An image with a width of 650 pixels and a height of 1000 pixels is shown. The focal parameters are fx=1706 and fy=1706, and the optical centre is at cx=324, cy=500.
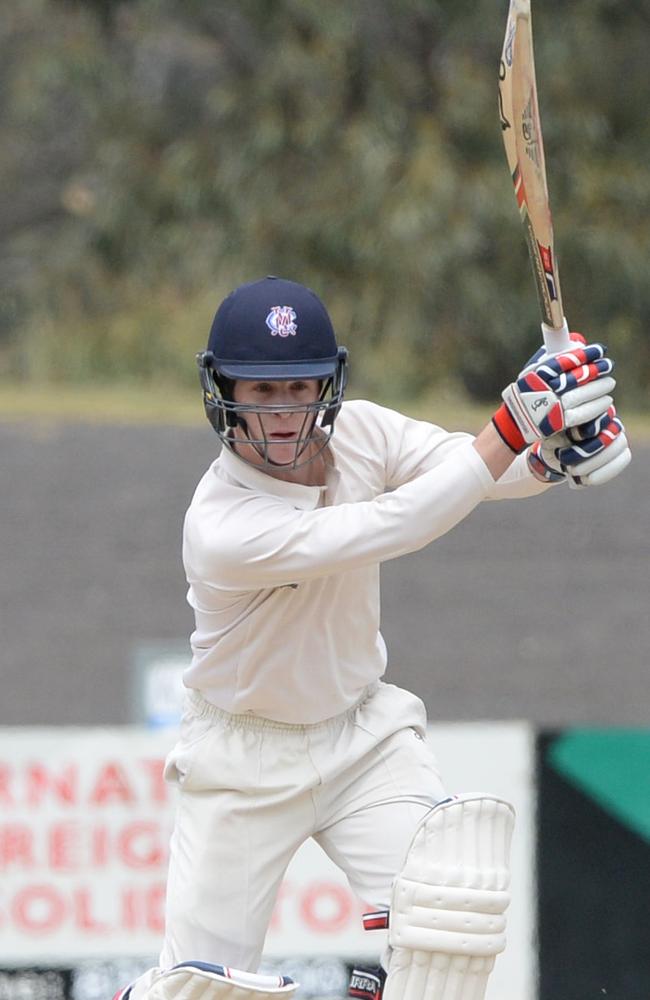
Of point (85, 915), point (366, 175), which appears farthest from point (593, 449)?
point (366, 175)

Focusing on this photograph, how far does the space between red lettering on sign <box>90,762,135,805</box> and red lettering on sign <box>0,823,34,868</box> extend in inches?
8.4

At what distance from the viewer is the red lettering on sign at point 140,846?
4.82 metres

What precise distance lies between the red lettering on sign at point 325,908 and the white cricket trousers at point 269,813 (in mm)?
1686

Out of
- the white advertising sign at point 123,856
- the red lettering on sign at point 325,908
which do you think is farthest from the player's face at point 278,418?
the red lettering on sign at point 325,908

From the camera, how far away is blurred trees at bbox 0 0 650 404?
33.1 feet

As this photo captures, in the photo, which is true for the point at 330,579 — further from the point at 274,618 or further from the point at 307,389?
the point at 307,389

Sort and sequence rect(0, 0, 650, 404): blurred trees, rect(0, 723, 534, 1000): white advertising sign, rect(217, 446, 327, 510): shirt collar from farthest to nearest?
1. rect(0, 0, 650, 404): blurred trees
2. rect(0, 723, 534, 1000): white advertising sign
3. rect(217, 446, 327, 510): shirt collar

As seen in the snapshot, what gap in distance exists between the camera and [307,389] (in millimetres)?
2994

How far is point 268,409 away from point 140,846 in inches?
89.0

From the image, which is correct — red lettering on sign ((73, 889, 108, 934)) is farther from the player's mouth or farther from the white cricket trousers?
the player's mouth

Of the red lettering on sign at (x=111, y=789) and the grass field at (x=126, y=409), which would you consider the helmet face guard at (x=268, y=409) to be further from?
the grass field at (x=126, y=409)

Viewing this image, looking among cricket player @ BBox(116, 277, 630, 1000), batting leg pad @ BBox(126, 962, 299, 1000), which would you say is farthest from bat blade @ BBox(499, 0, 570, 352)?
batting leg pad @ BBox(126, 962, 299, 1000)

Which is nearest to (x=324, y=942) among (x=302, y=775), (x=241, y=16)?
(x=302, y=775)

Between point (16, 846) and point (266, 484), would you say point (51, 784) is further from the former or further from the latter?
point (266, 484)
